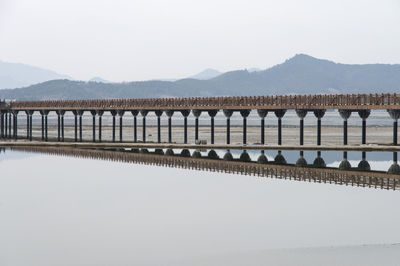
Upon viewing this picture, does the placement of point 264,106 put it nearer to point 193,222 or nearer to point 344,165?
point 344,165

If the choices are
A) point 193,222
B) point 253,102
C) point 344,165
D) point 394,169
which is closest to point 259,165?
point 344,165

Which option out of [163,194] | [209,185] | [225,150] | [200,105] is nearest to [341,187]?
[209,185]

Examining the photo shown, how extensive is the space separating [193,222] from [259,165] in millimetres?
22160

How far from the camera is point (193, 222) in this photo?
2488 centimetres

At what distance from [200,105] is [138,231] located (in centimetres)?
4915

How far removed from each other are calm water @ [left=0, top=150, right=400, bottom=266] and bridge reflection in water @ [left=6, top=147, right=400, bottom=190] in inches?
96.8

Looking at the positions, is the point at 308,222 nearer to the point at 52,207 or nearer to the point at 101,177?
the point at 52,207

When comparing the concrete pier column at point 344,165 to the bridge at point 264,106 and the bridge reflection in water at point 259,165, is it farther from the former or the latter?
the bridge at point 264,106

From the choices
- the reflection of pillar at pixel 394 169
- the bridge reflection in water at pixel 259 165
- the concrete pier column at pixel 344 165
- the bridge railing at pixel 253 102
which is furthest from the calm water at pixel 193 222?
the bridge railing at pixel 253 102

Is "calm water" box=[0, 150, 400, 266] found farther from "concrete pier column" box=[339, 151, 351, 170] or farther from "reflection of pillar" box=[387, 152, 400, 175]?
"concrete pier column" box=[339, 151, 351, 170]

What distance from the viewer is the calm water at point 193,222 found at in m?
20.1

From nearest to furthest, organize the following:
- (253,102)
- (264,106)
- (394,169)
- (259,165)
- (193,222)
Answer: (193,222) → (394,169) → (259,165) → (264,106) → (253,102)

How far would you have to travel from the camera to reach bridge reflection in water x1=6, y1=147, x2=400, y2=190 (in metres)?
38.0

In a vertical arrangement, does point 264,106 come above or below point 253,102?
below
